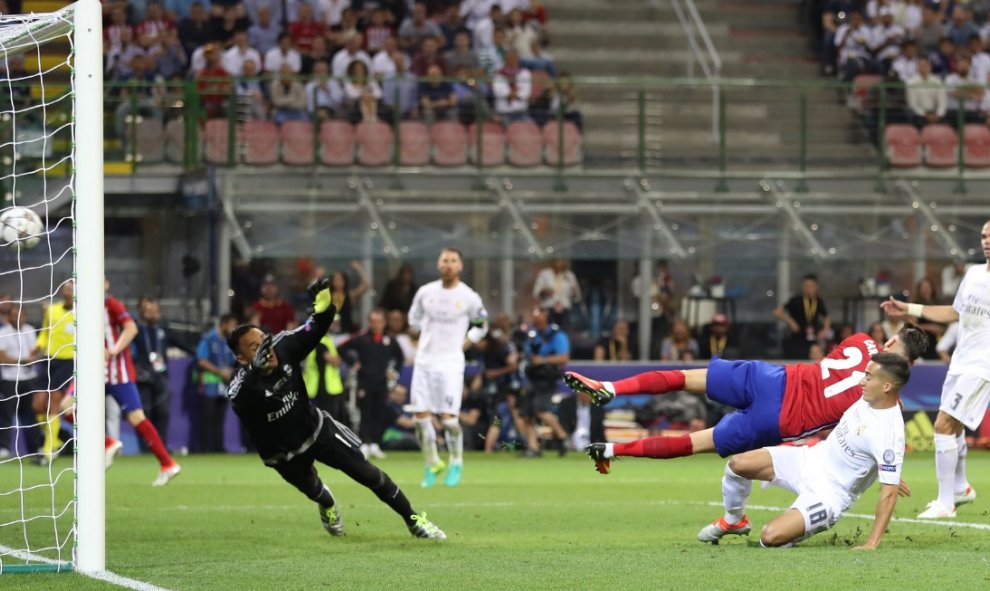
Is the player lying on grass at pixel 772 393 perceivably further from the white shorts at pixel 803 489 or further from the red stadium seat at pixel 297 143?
the red stadium seat at pixel 297 143

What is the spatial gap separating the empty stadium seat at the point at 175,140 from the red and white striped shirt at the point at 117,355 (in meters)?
7.09

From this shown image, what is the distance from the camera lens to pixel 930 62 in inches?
1049

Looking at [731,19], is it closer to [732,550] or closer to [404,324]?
[404,324]

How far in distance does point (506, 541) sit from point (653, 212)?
13.0 meters

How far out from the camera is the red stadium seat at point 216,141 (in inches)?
883

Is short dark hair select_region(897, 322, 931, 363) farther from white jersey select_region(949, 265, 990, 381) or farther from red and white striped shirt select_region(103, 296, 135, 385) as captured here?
red and white striped shirt select_region(103, 296, 135, 385)

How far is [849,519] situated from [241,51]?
48.4 feet

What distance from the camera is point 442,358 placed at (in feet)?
53.1

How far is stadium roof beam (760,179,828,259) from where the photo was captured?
2284cm

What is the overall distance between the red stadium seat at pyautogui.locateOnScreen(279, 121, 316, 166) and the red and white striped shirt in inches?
291

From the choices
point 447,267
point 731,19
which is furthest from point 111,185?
point 731,19

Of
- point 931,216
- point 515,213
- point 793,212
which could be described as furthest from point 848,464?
point 931,216

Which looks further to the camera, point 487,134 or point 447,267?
point 487,134

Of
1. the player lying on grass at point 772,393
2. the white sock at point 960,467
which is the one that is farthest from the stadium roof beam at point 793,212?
the player lying on grass at point 772,393
